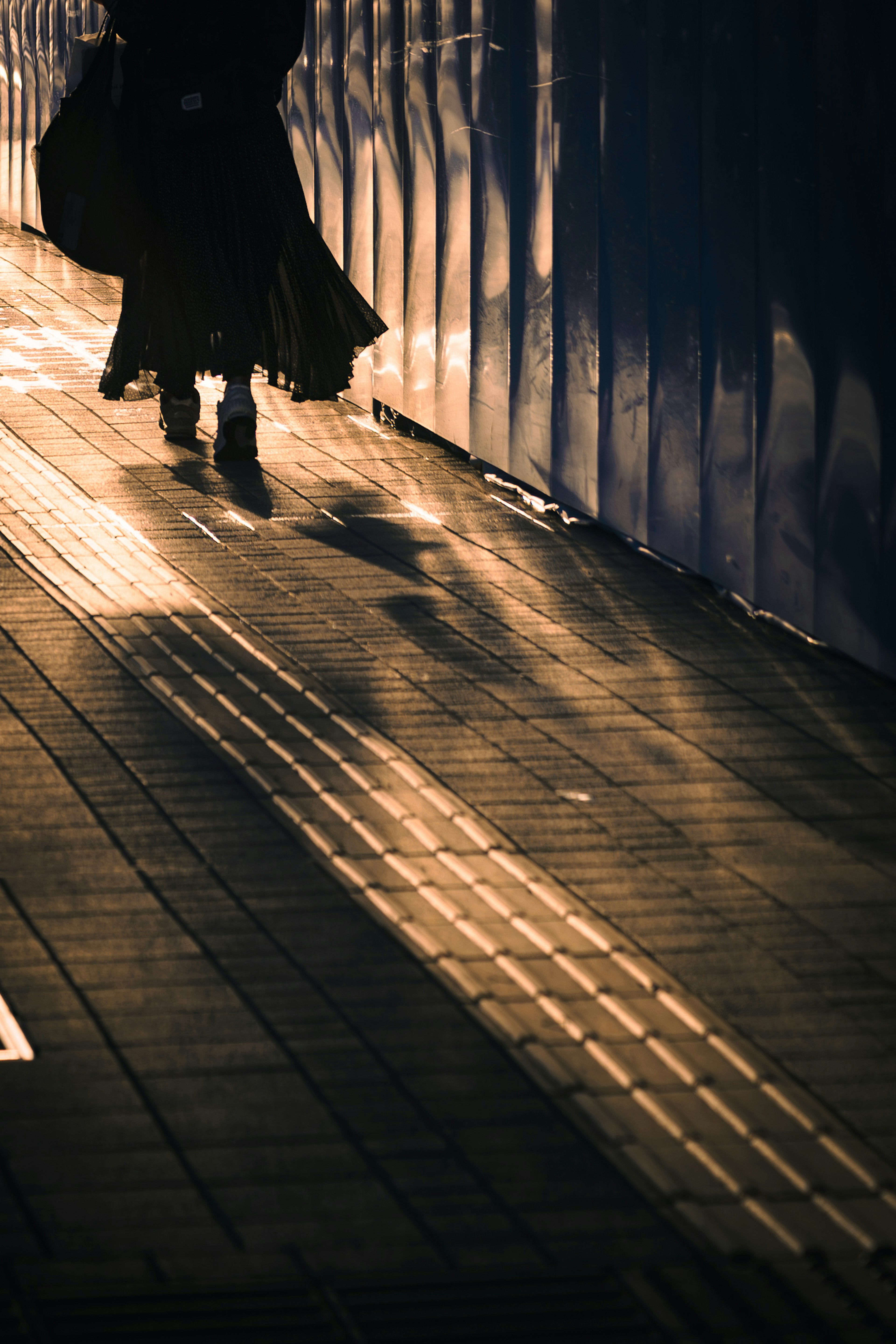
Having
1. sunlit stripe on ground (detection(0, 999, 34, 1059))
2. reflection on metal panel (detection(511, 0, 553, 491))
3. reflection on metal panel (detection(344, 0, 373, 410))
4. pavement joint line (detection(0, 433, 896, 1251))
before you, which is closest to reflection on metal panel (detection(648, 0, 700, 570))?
reflection on metal panel (detection(511, 0, 553, 491))

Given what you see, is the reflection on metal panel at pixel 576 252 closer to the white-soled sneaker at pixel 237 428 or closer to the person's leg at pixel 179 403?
the white-soled sneaker at pixel 237 428

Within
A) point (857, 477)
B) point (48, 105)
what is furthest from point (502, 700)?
point (48, 105)

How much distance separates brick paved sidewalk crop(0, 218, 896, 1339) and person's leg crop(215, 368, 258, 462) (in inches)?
28.1

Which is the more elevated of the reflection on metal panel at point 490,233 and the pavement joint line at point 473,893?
the reflection on metal panel at point 490,233

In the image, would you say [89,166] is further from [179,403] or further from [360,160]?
[360,160]

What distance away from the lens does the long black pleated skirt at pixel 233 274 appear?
6582 millimetres

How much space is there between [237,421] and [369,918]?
381 centimetres

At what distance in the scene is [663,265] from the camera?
5.10 meters

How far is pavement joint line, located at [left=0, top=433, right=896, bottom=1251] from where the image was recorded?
7.84 ft

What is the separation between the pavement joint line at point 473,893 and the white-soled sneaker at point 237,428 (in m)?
1.65

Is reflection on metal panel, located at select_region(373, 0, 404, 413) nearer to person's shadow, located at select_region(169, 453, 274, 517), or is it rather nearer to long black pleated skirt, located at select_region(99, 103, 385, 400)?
long black pleated skirt, located at select_region(99, 103, 385, 400)

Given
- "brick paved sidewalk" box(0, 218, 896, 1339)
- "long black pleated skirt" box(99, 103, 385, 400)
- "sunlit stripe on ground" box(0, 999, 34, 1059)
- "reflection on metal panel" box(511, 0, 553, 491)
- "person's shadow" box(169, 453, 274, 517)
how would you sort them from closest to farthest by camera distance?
"brick paved sidewalk" box(0, 218, 896, 1339) → "sunlit stripe on ground" box(0, 999, 34, 1059) → "reflection on metal panel" box(511, 0, 553, 491) → "person's shadow" box(169, 453, 274, 517) → "long black pleated skirt" box(99, 103, 385, 400)

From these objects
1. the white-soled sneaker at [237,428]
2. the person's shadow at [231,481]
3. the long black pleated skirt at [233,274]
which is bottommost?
the person's shadow at [231,481]

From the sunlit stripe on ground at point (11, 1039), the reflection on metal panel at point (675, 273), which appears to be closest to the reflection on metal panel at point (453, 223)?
the reflection on metal panel at point (675, 273)
